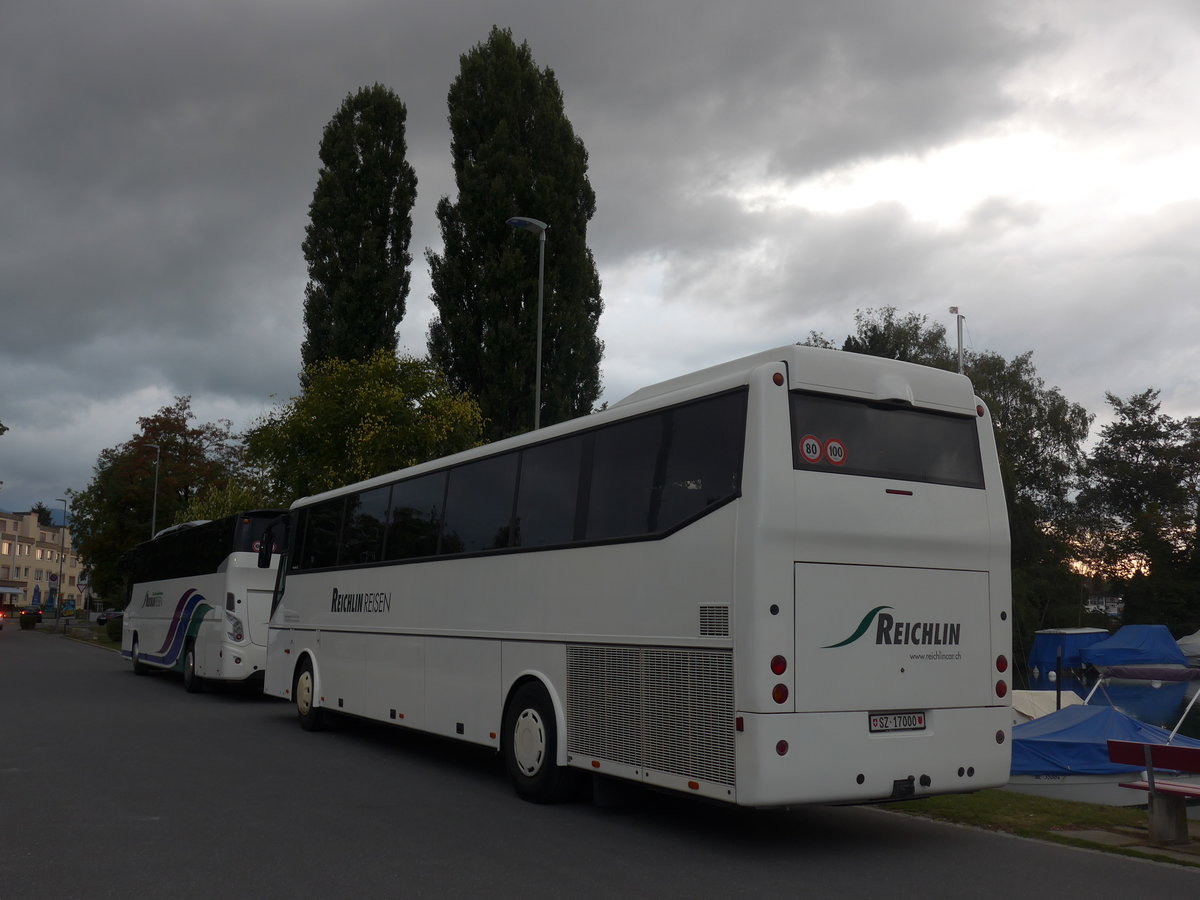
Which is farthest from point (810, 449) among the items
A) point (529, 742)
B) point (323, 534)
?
point (323, 534)

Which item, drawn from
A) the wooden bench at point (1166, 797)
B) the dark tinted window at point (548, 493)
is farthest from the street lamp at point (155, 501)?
the wooden bench at point (1166, 797)

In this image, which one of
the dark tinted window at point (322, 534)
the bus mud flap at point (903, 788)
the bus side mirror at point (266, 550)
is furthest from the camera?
the bus side mirror at point (266, 550)

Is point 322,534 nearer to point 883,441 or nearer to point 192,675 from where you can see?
point 192,675

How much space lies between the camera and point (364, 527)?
1524 cm

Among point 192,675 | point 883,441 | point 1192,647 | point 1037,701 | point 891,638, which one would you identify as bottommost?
point 1037,701

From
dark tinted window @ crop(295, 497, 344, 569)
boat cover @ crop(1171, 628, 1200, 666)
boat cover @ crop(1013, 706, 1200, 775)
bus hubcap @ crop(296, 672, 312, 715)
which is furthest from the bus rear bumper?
boat cover @ crop(1171, 628, 1200, 666)

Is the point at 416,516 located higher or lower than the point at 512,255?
lower

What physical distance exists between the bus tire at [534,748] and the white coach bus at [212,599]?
35.1 ft

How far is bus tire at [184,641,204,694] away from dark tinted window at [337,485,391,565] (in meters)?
9.17

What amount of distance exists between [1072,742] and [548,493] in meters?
8.17

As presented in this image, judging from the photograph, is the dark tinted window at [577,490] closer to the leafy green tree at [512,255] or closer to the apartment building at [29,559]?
the leafy green tree at [512,255]

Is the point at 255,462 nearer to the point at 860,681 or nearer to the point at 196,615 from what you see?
the point at 196,615

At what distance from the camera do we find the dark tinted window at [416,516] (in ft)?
43.2

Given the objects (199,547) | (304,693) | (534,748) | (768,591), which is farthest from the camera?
(199,547)
